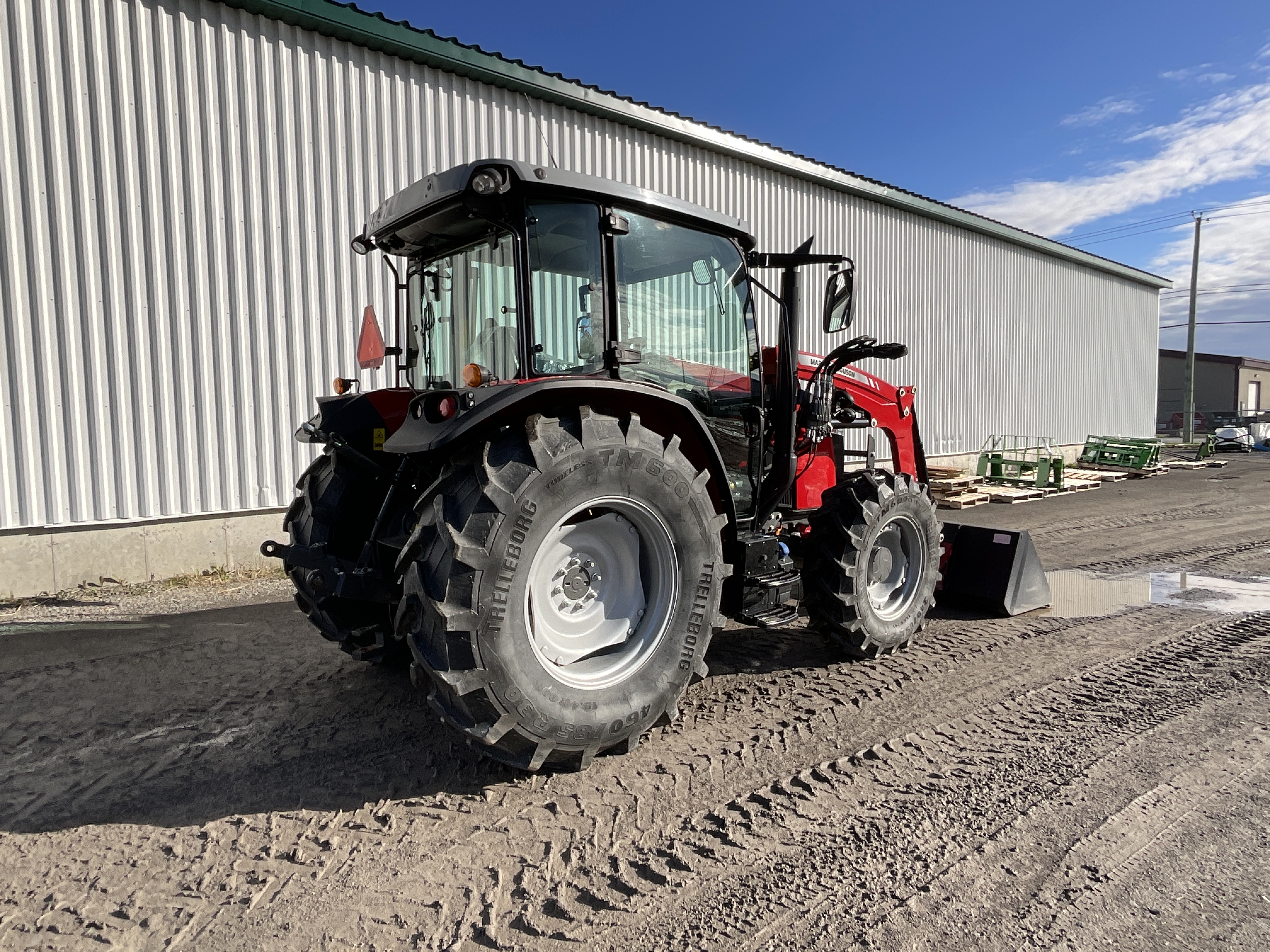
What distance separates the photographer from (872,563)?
177 inches

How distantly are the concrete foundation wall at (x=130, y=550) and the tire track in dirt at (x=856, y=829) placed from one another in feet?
18.6

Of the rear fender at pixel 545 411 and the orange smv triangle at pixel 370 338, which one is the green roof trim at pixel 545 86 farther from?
the rear fender at pixel 545 411

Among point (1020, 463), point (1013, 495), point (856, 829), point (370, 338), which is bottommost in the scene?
point (856, 829)

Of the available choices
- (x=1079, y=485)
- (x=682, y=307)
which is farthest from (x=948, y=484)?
(x=682, y=307)

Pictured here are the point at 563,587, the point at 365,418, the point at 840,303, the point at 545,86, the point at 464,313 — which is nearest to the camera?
the point at 563,587

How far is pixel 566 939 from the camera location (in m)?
2.07

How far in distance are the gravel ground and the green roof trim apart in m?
5.67

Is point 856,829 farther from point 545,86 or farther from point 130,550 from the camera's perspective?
point 545,86

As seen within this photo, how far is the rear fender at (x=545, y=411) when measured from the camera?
9.00 feet

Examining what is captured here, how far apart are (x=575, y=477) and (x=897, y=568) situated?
261 cm

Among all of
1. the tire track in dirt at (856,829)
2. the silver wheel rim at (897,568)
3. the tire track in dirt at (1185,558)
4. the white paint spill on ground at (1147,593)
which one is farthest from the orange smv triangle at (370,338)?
the tire track in dirt at (1185,558)

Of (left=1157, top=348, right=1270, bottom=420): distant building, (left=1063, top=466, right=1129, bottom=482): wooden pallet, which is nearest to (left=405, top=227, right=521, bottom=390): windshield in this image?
(left=1063, top=466, right=1129, bottom=482): wooden pallet

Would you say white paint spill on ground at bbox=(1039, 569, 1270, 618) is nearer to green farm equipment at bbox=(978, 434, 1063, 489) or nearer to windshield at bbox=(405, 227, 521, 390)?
windshield at bbox=(405, 227, 521, 390)

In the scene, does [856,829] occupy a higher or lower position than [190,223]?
lower
